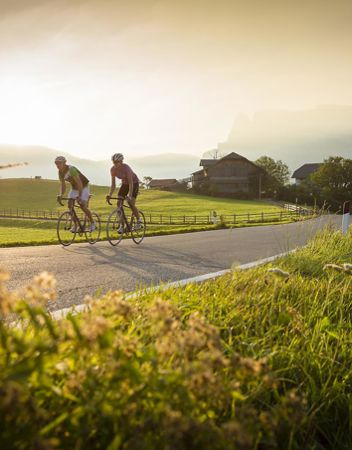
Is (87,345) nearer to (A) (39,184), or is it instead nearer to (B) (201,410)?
(B) (201,410)

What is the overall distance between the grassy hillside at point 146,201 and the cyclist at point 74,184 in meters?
39.7

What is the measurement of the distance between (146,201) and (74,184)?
5900 centimetres

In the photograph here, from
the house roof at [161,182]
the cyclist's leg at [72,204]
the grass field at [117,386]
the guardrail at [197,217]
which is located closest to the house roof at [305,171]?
the house roof at [161,182]

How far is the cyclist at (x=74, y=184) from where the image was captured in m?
9.84

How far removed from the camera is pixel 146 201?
6906 centimetres

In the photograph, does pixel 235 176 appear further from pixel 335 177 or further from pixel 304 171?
pixel 304 171

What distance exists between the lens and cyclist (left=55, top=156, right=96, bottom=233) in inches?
387

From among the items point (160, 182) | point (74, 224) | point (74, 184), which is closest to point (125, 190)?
point (74, 184)

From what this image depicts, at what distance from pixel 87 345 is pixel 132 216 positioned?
9738mm

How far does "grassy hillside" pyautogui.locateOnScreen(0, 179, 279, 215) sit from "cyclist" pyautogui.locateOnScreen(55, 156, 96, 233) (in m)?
39.7

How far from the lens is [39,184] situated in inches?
Answer: 3541

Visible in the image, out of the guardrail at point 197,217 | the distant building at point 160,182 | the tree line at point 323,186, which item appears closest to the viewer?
the guardrail at point 197,217

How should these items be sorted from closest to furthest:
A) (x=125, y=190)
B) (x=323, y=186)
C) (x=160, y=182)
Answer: (x=125, y=190) → (x=323, y=186) → (x=160, y=182)

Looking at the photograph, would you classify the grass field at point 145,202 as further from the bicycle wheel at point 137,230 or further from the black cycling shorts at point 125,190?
the black cycling shorts at point 125,190
